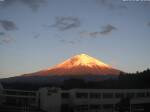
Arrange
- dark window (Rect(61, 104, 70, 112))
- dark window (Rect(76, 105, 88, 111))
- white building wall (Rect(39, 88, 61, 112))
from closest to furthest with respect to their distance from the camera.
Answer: white building wall (Rect(39, 88, 61, 112))
dark window (Rect(61, 104, 70, 112))
dark window (Rect(76, 105, 88, 111))

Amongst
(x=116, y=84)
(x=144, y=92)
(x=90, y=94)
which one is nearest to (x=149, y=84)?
(x=116, y=84)

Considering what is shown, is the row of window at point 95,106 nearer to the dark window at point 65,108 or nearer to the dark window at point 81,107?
the dark window at point 81,107

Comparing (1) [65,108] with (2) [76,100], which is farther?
(2) [76,100]

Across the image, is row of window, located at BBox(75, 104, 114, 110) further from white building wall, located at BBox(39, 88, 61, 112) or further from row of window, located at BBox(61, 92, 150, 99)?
white building wall, located at BBox(39, 88, 61, 112)

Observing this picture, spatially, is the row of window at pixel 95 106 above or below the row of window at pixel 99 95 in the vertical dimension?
below

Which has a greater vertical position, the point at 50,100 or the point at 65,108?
the point at 50,100

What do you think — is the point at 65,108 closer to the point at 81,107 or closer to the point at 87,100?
the point at 81,107

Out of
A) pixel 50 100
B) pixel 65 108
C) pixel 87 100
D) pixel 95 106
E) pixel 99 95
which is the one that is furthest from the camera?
pixel 99 95

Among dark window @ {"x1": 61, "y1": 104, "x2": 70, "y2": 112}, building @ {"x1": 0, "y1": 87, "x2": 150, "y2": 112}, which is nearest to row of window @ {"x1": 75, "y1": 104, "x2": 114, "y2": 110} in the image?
building @ {"x1": 0, "y1": 87, "x2": 150, "y2": 112}

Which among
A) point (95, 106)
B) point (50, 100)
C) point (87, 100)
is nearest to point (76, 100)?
point (87, 100)

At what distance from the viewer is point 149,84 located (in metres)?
52.1

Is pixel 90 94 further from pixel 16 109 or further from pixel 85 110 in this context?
pixel 16 109

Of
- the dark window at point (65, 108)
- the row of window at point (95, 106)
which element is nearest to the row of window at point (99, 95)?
the row of window at point (95, 106)

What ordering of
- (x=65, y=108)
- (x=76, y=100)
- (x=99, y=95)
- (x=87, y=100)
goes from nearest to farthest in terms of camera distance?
(x=65, y=108), (x=76, y=100), (x=87, y=100), (x=99, y=95)
